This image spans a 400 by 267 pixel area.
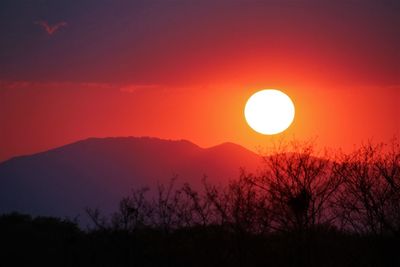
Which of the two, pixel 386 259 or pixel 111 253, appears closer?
pixel 386 259

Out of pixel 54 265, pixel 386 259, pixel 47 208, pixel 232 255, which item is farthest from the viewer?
pixel 47 208

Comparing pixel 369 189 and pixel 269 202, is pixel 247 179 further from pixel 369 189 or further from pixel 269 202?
pixel 369 189

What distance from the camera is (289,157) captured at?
26.7 m

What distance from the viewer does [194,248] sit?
2642cm

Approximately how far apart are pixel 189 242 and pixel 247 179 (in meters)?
3.71

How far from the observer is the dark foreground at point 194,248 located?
24141 mm

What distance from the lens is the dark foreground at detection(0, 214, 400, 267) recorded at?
2414 cm

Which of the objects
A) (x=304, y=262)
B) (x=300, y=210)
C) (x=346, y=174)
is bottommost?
(x=304, y=262)

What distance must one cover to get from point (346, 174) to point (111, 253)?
11.8 metres

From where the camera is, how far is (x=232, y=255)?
82.9ft

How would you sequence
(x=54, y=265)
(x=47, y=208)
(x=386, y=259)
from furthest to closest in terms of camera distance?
(x=47, y=208), (x=54, y=265), (x=386, y=259)

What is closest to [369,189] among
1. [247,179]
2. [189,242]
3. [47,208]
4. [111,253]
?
[247,179]

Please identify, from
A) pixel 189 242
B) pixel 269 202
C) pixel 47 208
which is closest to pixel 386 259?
pixel 269 202

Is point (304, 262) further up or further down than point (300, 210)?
further down
